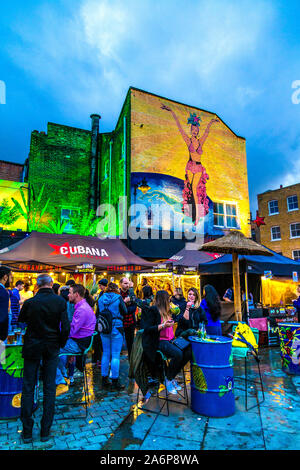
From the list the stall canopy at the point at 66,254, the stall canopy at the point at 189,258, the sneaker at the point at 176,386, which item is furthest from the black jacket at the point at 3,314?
the stall canopy at the point at 189,258

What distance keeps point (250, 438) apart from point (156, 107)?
1587 centimetres

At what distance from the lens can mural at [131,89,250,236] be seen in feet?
50.3

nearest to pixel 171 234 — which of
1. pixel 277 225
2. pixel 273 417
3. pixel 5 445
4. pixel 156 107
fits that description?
pixel 156 107

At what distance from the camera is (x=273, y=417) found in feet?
14.0

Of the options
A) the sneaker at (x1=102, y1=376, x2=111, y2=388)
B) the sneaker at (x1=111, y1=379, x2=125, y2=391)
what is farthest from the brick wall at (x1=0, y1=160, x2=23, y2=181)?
the sneaker at (x1=111, y1=379, x2=125, y2=391)

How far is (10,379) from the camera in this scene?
4.17 m

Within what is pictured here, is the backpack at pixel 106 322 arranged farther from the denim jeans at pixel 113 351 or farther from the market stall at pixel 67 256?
the market stall at pixel 67 256

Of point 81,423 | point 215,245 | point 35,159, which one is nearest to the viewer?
point 81,423

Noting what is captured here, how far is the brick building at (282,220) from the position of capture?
2989 cm

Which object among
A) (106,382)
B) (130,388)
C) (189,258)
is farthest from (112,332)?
(189,258)

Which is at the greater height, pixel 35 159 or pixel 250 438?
pixel 35 159

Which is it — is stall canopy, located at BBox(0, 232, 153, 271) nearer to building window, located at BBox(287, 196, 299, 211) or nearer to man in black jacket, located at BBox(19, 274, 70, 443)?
man in black jacket, located at BBox(19, 274, 70, 443)

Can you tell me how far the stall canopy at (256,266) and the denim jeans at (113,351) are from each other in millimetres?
4539
